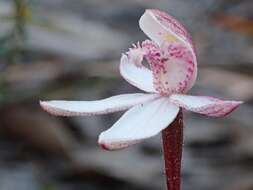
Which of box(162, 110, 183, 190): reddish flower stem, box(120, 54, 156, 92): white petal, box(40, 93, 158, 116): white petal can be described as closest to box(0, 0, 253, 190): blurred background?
box(120, 54, 156, 92): white petal

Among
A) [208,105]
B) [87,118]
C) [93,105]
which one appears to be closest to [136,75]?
[93,105]

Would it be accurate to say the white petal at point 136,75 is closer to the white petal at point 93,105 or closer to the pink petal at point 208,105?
the white petal at point 93,105

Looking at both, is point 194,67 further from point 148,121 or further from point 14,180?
point 14,180

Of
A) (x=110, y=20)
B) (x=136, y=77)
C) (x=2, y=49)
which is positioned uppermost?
(x=110, y=20)

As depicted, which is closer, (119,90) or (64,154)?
(64,154)

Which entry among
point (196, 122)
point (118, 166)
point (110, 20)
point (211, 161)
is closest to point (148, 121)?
point (118, 166)

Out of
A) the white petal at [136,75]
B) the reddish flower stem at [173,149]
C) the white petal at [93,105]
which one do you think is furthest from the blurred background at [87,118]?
the reddish flower stem at [173,149]

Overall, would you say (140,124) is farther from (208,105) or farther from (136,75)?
(136,75)
